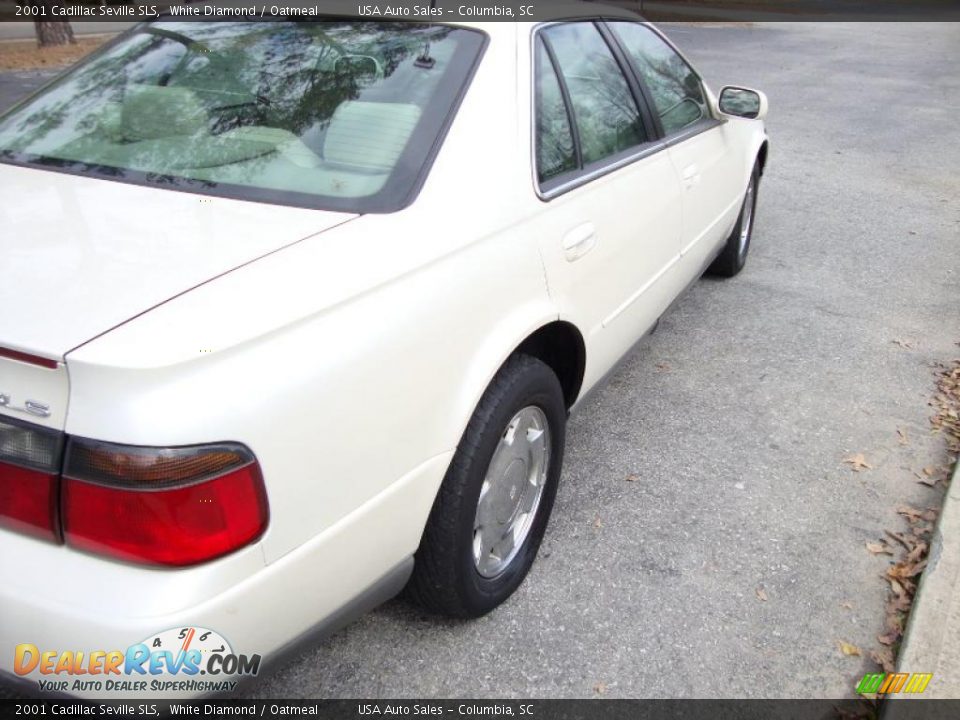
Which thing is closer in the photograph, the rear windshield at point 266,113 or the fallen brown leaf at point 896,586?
the rear windshield at point 266,113

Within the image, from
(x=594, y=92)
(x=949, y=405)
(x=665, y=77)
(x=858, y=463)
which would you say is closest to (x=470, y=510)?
(x=594, y=92)

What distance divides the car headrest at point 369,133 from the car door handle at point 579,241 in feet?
1.98

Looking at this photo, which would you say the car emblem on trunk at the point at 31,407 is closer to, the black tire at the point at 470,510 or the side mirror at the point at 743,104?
the black tire at the point at 470,510

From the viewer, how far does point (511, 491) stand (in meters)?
2.62

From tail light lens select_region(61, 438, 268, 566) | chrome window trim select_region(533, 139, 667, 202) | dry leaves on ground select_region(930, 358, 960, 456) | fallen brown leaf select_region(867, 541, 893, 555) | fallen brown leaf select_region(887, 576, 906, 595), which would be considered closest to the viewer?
tail light lens select_region(61, 438, 268, 566)

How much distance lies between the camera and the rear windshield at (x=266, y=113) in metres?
2.21

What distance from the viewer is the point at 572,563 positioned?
290 cm

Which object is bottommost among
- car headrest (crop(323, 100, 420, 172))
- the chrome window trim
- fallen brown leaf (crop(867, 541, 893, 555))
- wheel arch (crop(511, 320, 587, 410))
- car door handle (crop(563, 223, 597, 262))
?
fallen brown leaf (crop(867, 541, 893, 555))

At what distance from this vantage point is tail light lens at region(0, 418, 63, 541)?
60.5 inches

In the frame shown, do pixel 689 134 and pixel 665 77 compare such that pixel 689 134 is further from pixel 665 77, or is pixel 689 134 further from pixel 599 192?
pixel 599 192

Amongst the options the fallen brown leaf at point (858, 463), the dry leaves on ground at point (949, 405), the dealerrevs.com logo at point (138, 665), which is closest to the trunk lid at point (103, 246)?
the dealerrevs.com logo at point (138, 665)

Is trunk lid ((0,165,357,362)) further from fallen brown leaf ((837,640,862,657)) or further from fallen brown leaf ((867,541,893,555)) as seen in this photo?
fallen brown leaf ((867,541,893,555))

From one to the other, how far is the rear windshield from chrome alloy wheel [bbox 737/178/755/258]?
3241mm

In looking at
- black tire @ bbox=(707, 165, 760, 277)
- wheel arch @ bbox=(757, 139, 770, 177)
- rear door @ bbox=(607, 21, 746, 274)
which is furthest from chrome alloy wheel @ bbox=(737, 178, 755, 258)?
rear door @ bbox=(607, 21, 746, 274)
